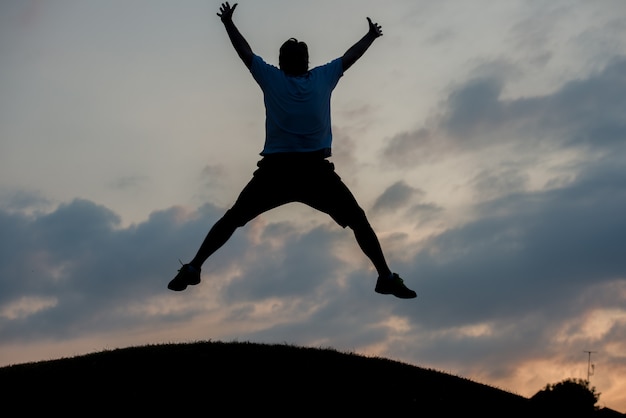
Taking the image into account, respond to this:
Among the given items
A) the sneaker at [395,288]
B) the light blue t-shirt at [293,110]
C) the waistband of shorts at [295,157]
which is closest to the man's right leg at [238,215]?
the waistband of shorts at [295,157]

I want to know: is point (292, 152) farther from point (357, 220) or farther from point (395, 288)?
point (395, 288)

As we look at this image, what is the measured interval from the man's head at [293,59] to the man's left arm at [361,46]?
0.59 m

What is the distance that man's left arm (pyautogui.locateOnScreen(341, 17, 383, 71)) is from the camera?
11562 mm

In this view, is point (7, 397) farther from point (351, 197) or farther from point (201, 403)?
point (351, 197)

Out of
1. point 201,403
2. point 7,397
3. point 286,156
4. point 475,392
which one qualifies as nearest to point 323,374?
point 201,403

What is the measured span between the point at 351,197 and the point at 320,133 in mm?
1025

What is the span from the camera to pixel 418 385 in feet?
58.4

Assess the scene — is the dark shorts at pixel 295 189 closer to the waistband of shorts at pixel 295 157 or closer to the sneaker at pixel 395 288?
the waistband of shorts at pixel 295 157

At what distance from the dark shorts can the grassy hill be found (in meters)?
4.35

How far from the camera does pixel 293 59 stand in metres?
11.2

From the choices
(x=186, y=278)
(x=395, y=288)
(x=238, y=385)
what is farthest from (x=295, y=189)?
(x=238, y=385)

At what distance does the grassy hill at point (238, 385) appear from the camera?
47.2 feet

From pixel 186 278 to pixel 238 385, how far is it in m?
4.53

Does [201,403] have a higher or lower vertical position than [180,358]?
lower
